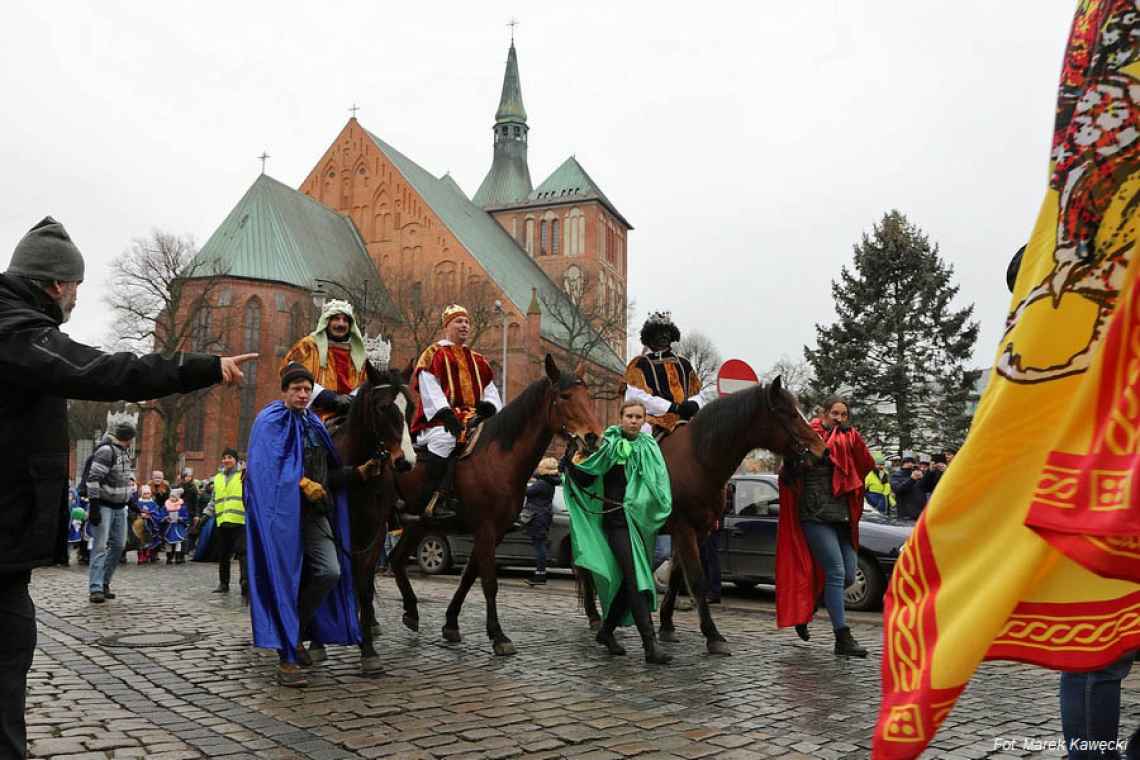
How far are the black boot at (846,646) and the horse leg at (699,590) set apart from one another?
0.89 metres

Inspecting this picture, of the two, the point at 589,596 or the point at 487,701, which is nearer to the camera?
the point at 487,701

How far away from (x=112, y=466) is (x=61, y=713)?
6.89m

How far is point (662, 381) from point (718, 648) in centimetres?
285

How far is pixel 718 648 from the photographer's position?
7492 millimetres

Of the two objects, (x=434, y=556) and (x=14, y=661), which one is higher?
(x=14, y=661)

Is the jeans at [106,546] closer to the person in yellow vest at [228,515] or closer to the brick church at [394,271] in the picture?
the person in yellow vest at [228,515]

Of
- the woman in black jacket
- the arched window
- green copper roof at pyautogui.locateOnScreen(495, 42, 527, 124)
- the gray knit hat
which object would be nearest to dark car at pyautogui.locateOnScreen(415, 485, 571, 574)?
the woman in black jacket

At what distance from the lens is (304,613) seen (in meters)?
6.43

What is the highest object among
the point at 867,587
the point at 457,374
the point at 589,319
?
the point at 589,319

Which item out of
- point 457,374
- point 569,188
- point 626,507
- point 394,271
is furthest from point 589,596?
point 569,188

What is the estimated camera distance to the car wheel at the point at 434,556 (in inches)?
604

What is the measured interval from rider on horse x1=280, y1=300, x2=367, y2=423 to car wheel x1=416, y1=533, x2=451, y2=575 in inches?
295

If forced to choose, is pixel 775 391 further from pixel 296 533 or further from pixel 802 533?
pixel 296 533

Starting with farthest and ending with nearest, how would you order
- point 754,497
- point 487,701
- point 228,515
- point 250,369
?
point 250,369 → point 228,515 → point 754,497 → point 487,701
